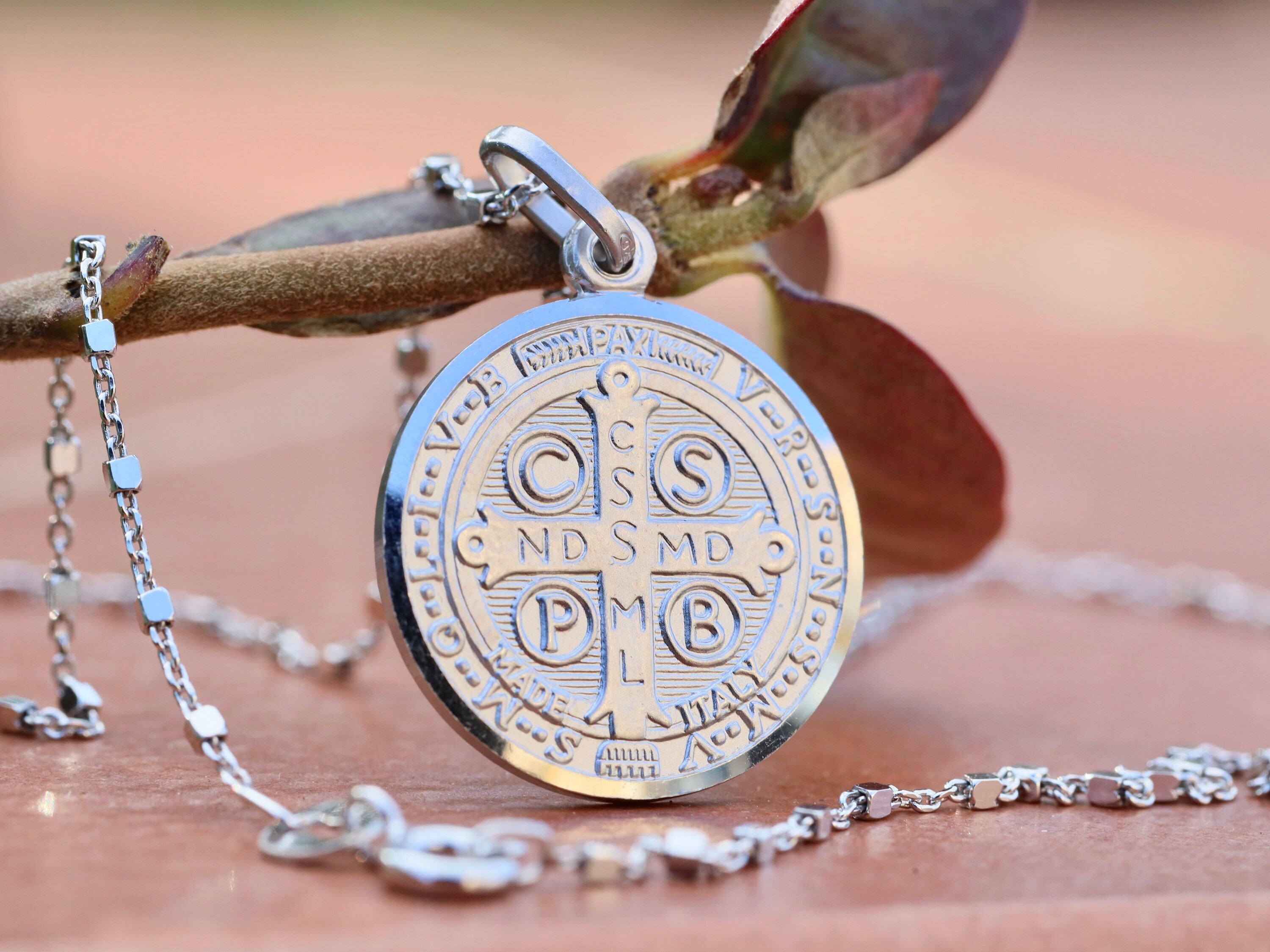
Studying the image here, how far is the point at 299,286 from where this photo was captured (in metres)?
0.70

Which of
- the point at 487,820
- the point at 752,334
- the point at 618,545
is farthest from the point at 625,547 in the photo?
the point at 752,334

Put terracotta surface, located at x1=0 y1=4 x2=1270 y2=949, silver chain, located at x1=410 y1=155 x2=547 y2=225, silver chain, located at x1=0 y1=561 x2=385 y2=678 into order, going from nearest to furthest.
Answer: terracotta surface, located at x1=0 y1=4 x2=1270 y2=949 < silver chain, located at x1=410 y1=155 x2=547 y2=225 < silver chain, located at x1=0 y1=561 x2=385 y2=678

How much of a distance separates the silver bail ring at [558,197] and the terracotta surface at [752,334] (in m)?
0.31

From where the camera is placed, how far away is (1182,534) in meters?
1.68

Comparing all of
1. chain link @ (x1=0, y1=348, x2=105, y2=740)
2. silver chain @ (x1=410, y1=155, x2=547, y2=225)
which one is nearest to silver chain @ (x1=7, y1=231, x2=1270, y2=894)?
chain link @ (x1=0, y1=348, x2=105, y2=740)

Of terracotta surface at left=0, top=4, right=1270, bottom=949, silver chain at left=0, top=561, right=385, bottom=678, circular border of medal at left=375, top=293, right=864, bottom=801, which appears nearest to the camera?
terracotta surface at left=0, top=4, right=1270, bottom=949

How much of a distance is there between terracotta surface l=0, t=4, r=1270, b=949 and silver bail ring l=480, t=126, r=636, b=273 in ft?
1.01

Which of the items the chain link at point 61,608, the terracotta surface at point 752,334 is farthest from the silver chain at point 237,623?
the chain link at point 61,608

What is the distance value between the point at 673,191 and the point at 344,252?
0.21 meters

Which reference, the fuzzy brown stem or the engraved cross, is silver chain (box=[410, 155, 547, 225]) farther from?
the engraved cross

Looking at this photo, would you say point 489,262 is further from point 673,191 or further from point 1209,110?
point 1209,110

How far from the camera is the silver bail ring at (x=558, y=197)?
0.71 meters

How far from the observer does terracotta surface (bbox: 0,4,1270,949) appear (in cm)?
51

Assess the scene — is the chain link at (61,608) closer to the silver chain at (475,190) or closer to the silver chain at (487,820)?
the silver chain at (487,820)
